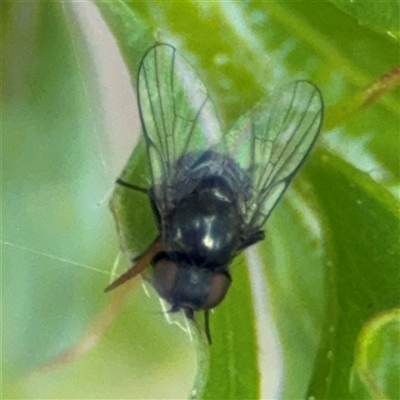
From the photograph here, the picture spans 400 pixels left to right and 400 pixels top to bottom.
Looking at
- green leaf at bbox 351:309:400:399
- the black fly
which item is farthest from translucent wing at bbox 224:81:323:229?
green leaf at bbox 351:309:400:399

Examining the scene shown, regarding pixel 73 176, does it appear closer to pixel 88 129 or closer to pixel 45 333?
pixel 88 129

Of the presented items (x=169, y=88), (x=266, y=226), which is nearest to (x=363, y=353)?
(x=266, y=226)

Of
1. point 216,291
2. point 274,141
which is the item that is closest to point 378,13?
point 274,141

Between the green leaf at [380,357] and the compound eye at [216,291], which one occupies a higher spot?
the green leaf at [380,357]

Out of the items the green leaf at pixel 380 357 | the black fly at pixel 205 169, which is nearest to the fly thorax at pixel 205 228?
the black fly at pixel 205 169

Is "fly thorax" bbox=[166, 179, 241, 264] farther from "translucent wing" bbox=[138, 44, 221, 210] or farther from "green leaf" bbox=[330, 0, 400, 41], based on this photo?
"green leaf" bbox=[330, 0, 400, 41]

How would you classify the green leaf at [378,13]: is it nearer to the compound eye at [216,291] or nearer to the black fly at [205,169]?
the black fly at [205,169]
